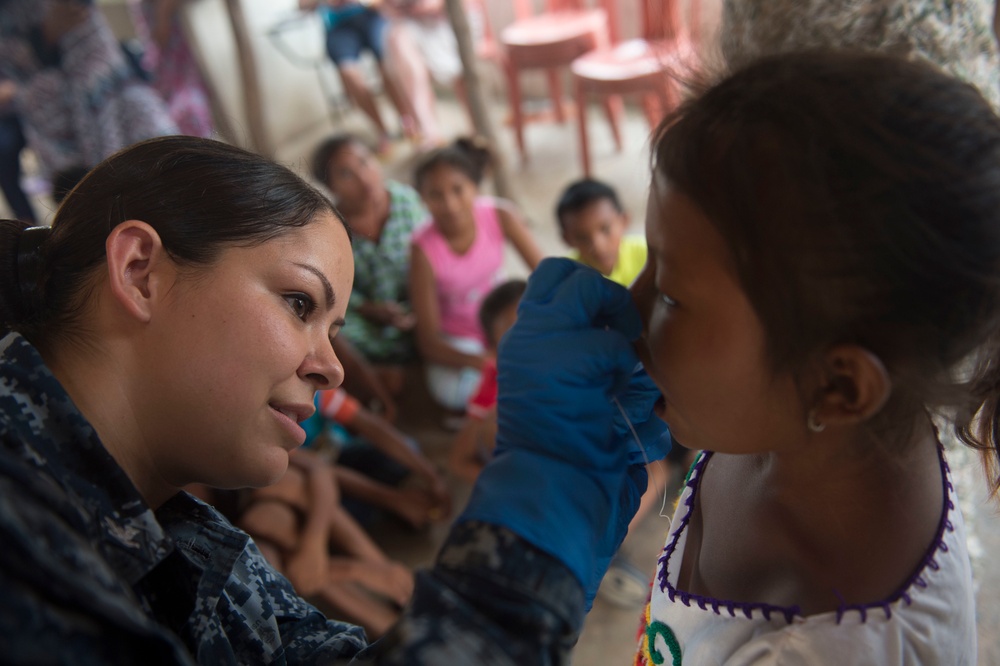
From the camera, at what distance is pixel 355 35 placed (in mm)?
5414

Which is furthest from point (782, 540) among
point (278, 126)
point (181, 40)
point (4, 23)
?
point (278, 126)

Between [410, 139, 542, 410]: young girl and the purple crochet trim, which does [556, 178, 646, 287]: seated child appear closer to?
[410, 139, 542, 410]: young girl

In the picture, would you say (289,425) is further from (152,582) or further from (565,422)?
(565,422)

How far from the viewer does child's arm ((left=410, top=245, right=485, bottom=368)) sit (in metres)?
2.80

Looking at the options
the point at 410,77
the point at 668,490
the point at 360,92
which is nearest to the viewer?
the point at 668,490

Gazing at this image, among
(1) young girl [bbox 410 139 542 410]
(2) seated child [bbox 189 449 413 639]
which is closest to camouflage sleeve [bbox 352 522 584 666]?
(2) seated child [bbox 189 449 413 639]

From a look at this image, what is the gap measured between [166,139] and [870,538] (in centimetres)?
92

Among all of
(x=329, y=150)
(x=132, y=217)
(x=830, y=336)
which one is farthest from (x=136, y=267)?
(x=329, y=150)

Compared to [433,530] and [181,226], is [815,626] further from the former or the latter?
[433,530]

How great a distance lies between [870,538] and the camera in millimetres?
771

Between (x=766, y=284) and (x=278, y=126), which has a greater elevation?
(x=766, y=284)

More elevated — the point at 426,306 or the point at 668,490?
the point at 426,306

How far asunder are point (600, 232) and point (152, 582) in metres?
1.88

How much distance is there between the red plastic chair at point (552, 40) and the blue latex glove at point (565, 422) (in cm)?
374
